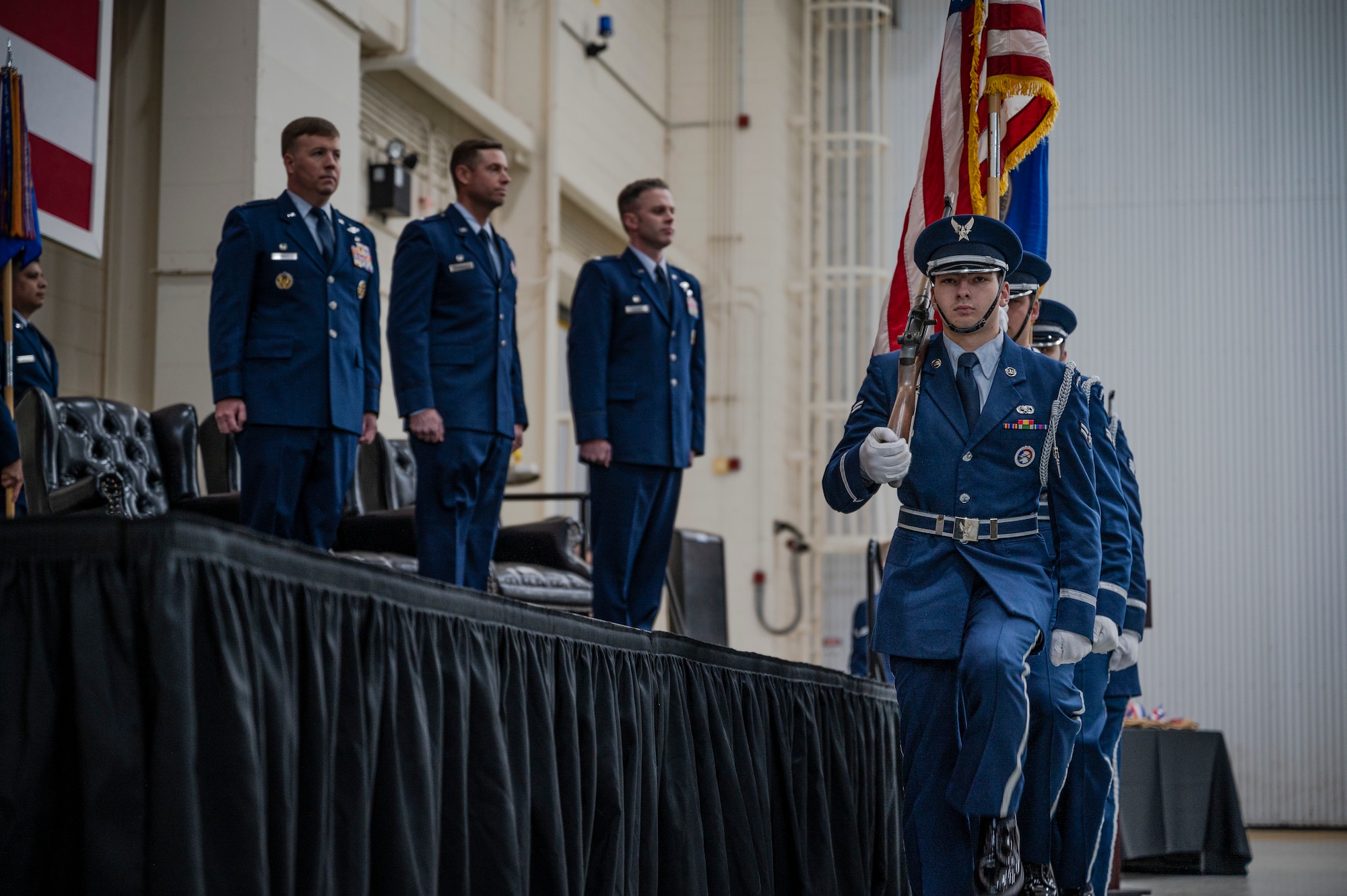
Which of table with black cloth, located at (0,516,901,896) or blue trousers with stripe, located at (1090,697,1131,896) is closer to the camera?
table with black cloth, located at (0,516,901,896)

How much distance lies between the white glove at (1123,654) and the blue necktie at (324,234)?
6.97 ft

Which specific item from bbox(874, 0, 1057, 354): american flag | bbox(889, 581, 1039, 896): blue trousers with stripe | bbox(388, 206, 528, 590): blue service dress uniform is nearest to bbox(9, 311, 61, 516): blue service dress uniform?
bbox(388, 206, 528, 590): blue service dress uniform

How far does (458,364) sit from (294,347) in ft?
2.14

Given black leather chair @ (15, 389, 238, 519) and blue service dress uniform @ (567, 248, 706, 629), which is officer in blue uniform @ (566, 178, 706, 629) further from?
black leather chair @ (15, 389, 238, 519)

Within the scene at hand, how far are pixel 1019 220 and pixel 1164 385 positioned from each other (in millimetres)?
7329

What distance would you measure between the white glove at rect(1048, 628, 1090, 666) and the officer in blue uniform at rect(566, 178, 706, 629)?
2002mm

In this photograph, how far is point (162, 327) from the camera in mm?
6227

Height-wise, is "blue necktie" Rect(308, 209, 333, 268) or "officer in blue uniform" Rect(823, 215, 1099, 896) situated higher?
"blue necktie" Rect(308, 209, 333, 268)

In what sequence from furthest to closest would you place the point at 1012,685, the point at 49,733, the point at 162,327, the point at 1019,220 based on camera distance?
the point at 162,327 < the point at 1019,220 < the point at 1012,685 < the point at 49,733

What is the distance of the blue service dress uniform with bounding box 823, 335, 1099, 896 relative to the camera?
113 inches

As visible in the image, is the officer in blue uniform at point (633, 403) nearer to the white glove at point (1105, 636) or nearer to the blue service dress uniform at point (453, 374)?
the blue service dress uniform at point (453, 374)

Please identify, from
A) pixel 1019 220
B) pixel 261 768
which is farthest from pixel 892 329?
pixel 261 768

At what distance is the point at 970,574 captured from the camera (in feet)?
9.87

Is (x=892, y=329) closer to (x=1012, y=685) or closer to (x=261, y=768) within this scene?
(x=1012, y=685)
